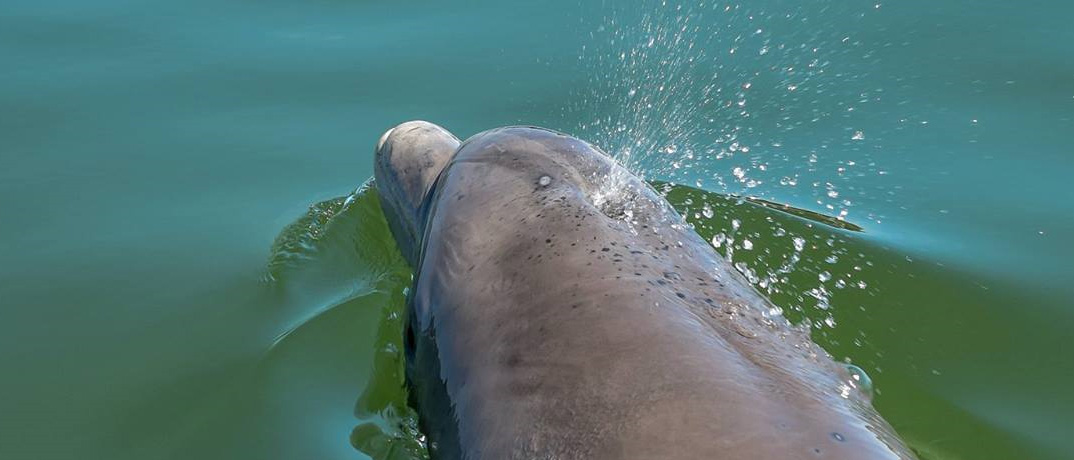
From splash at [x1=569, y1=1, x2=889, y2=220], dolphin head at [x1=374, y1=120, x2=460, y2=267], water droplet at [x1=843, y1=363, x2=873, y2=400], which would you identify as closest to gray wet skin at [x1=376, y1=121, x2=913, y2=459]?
water droplet at [x1=843, y1=363, x2=873, y2=400]

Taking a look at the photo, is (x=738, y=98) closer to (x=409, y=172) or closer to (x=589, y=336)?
(x=409, y=172)

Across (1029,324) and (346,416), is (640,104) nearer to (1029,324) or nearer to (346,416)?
(1029,324)

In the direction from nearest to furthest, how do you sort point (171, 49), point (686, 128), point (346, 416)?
point (346, 416)
point (686, 128)
point (171, 49)

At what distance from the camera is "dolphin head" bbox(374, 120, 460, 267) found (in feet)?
19.6

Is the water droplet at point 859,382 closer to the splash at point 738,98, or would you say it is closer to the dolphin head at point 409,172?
the dolphin head at point 409,172

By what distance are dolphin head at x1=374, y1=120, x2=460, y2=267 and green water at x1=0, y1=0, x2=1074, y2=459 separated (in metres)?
0.42

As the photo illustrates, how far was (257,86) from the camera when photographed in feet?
32.3

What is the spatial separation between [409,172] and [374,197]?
1571mm

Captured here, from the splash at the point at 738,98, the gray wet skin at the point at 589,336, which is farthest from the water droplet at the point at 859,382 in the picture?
the splash at the point at 738,98

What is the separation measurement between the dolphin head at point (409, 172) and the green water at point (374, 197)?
0.42 metres

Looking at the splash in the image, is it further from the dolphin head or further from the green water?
the dolphin head

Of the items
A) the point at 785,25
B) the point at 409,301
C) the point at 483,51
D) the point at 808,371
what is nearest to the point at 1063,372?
the point at 808,371

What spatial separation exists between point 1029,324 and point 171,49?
7003 mm

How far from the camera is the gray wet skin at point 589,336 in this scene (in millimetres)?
3738
